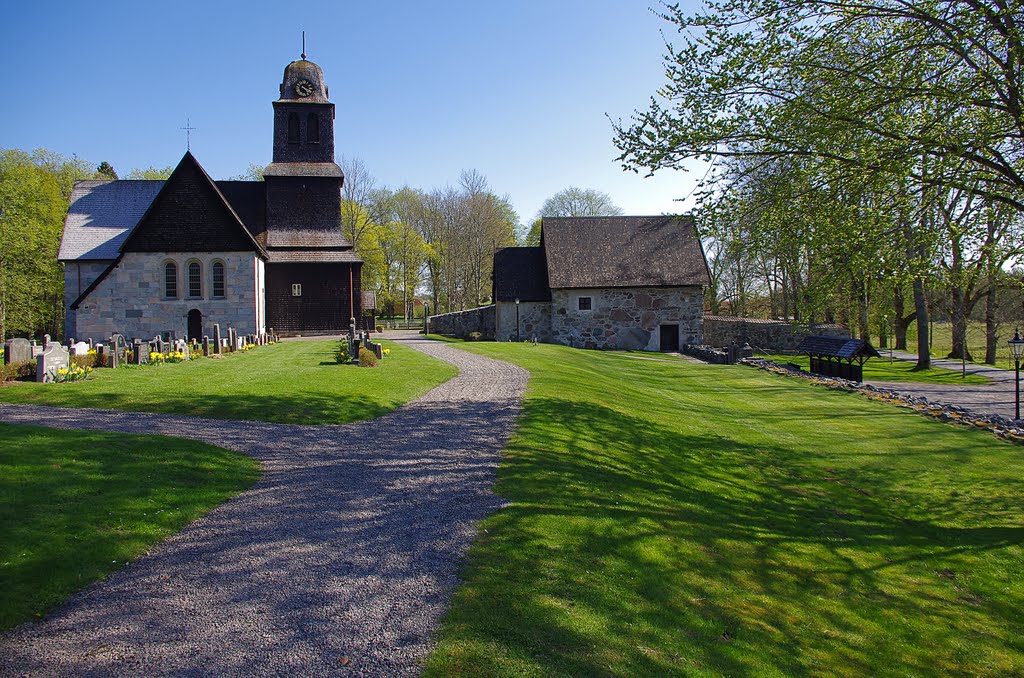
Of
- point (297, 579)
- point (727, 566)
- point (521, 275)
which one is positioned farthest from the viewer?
point (521, 275)

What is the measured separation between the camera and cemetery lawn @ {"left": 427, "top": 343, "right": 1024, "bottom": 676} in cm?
529

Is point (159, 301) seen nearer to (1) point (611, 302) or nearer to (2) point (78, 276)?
(2) point (78, 276)

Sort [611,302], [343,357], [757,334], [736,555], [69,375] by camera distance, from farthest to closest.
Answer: [757,334] < [611,302] < [343,357] < [69,375] < [736,555]

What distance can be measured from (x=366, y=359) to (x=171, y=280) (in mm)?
15946

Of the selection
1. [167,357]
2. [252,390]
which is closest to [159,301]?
[167,357]

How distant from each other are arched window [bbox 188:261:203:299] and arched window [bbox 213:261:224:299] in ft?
1.79

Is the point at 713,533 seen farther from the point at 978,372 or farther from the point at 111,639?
the point at 978,372

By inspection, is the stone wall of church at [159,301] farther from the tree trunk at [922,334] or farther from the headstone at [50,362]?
the tree trunk at [922,334]

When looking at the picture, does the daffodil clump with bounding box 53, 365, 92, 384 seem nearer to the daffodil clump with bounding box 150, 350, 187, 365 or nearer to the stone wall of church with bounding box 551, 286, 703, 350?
the daffodil clump with bounding box 150, 350, 187, 365

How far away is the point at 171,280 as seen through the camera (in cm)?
3048

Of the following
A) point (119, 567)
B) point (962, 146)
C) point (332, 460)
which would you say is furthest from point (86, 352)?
point (962, 146)

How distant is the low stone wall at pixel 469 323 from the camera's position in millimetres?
38516

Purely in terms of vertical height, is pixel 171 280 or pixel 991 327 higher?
pixel 171 280

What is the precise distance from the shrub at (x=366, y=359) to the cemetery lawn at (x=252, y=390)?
0.45 meters
